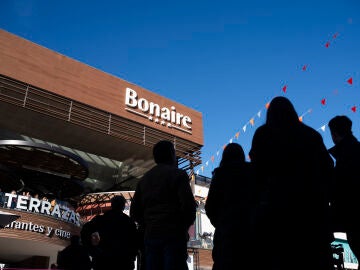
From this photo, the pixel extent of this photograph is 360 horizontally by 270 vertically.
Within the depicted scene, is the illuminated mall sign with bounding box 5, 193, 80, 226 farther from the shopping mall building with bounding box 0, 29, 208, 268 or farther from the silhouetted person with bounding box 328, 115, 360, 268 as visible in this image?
the silhouetted person with bounding box 328, 115, 360, 268

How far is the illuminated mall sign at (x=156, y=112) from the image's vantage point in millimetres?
19641

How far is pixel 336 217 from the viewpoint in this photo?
232 centimetres

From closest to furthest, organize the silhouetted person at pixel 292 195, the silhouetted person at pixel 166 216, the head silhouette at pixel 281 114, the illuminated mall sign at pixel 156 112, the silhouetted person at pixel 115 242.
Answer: the silhouetted person at pixel 292 195, the head silhouette at pixel 281 114, the silhouetted person at pixel 166 216, the silhouetted person at pixel 115 242, the illuminated mall sign at pixel 156 112

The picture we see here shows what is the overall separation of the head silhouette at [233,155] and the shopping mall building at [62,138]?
1109 centimetres

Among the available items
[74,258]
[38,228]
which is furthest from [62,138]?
[74,258]

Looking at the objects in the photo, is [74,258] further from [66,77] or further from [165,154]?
[66,77]

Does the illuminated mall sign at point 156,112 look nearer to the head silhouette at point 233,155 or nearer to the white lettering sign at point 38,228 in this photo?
the white lettering sign at point 38,228

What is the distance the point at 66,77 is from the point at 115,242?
15.1 m

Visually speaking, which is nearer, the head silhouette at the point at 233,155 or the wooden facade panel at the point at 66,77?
the head silhouette at the point at 233,155

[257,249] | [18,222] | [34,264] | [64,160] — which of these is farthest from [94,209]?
[257,249]

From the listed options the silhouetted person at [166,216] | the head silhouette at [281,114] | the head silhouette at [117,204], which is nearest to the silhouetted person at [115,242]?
the head silhouette at [117,204]

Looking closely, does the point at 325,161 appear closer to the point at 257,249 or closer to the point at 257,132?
the point at 257,132

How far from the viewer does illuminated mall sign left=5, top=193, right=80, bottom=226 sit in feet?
40.3

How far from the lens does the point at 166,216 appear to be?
111 inches
